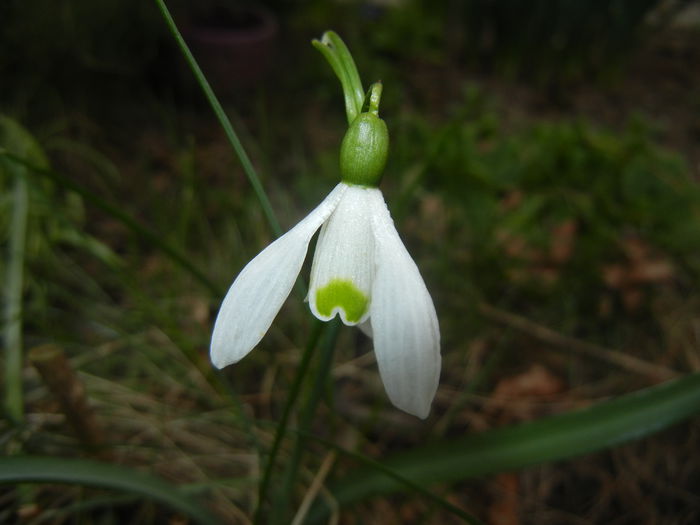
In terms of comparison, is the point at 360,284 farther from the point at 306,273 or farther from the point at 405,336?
the point at 306,273

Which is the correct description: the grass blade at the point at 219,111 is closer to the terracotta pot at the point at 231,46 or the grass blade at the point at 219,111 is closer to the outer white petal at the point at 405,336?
the outer white petal at the point at 405,336

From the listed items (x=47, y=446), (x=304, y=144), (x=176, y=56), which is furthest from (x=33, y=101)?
(x=47, y=446)

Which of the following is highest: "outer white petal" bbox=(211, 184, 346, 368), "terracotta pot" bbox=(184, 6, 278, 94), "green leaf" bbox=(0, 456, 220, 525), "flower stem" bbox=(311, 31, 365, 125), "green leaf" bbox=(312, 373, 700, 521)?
"terracotta pot" bbox=(184, 6, 278, 94)

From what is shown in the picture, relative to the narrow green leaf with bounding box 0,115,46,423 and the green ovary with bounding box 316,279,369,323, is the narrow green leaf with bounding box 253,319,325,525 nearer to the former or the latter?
the green ovary with bounding box 316,279,369,323

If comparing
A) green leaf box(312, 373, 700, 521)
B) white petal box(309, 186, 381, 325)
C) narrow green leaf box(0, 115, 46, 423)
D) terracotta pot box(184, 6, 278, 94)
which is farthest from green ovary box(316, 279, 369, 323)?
terracotta pot box(184, 6, 278, 94)

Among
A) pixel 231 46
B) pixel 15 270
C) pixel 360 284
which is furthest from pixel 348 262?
pixel 231 46

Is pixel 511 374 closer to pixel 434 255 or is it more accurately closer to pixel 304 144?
pixel 434 255

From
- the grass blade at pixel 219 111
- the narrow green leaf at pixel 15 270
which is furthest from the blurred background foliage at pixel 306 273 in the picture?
the grass blade at pixel 219 111
